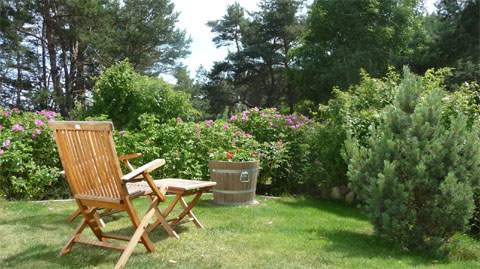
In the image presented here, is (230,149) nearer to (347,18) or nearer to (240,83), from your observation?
(347,18)

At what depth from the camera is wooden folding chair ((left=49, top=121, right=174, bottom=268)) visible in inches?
138

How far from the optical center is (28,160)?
6.48m

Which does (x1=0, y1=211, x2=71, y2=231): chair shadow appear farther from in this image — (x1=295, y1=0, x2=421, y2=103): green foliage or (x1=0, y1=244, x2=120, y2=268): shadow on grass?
(x1=295, y1=0, x2=421, y2=103): green foliage

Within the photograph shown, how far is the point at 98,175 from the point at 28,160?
3.36 m

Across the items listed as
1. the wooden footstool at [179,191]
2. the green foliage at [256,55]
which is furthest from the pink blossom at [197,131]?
the green foliage at [256,55]

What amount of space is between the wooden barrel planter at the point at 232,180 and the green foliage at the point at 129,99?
4.27 metres

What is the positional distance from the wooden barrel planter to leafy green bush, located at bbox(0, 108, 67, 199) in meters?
2.22

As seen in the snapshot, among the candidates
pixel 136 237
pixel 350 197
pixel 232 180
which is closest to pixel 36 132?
pixel 232 180

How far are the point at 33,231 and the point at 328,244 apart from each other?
283 centimetres

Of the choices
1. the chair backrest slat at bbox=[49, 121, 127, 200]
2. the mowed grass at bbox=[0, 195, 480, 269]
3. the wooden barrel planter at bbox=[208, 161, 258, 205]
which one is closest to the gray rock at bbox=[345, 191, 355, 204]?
the mowed grass at bbox=[0, 195, 480, 269]

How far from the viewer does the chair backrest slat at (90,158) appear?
11.5 feet

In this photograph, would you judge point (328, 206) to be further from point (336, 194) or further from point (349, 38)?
point (349, 38)

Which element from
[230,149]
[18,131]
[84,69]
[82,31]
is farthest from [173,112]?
[84,69]

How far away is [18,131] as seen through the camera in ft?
21.5
